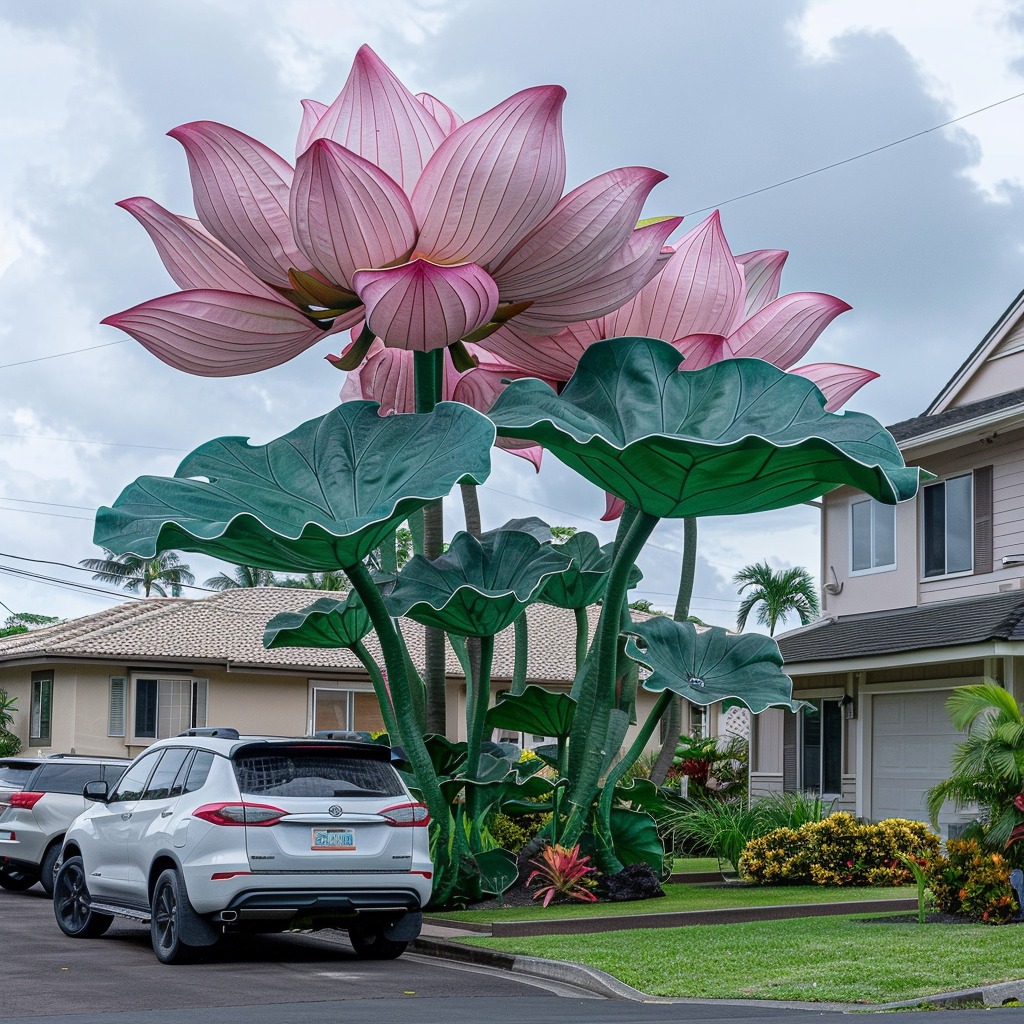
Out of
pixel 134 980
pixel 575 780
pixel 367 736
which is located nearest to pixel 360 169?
pixel 134 980

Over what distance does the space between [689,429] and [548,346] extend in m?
2.18

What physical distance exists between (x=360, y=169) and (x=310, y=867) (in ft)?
15.9

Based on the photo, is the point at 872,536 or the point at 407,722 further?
the point at 872,536

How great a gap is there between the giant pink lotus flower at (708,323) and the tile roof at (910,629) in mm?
6904

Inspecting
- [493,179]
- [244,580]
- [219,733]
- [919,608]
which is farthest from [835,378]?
[244,580]

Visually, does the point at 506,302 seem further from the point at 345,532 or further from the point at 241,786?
the point at 241,786

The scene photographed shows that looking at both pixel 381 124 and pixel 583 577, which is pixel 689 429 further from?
pixel 583 577

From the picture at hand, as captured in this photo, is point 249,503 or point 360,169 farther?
point 249,503

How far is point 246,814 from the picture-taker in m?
10.3

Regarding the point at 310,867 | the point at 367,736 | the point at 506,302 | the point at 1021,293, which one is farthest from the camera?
the point at 1021,293

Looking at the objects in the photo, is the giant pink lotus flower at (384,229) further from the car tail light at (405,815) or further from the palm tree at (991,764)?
the palm tree at (991,764)

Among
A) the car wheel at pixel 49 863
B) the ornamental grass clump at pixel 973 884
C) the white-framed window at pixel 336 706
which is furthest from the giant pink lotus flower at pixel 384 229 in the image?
the white-framed window at pixel 336 706

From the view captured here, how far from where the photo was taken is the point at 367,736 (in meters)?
16.8

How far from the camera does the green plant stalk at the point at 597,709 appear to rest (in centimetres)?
1364
